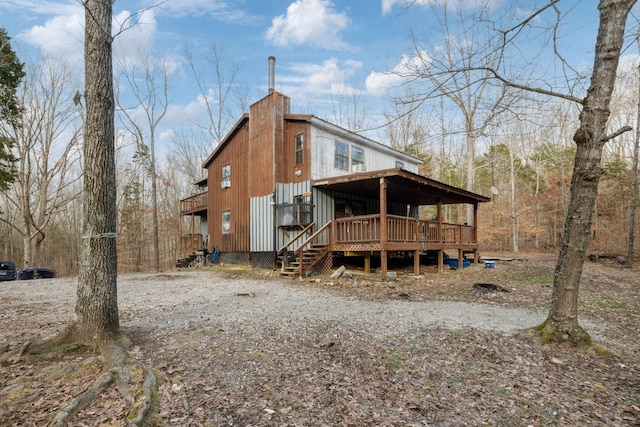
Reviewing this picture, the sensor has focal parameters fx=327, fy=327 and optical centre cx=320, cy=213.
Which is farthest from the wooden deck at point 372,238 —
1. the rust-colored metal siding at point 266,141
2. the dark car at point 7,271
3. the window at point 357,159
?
the dark car at point 7,271

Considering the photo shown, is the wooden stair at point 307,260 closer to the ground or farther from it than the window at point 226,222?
closer to the ground

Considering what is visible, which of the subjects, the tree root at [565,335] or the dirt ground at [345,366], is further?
the tree root at [565,335]

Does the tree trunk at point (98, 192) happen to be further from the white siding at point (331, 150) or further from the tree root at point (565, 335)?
the white siding at point (331, 150)

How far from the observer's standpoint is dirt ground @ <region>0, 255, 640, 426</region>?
9.33 feet

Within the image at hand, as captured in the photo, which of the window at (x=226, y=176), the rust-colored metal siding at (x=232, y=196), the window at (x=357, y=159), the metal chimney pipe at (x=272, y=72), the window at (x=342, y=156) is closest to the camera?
the window at (x=342, y=156)

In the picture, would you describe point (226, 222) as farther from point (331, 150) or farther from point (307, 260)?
point (331, 150)

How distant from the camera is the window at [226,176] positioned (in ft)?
54.7

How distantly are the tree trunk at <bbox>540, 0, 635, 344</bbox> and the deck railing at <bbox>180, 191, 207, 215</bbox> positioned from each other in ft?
58.7

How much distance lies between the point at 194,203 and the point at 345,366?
19209 mm

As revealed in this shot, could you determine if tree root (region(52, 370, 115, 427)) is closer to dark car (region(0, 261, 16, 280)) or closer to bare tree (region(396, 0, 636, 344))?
bare tree (region(396, 0, 636, 344))

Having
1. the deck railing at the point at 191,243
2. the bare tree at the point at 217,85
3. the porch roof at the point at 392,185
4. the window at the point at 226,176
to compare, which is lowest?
the deck railing at the point at 191,243

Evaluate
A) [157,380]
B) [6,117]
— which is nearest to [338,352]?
[157,380]

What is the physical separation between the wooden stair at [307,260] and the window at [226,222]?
219 inches

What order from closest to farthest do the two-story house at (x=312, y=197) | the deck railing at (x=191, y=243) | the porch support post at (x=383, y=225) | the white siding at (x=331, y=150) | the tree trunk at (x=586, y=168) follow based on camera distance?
the tree trunk at (x=586, y=168), the porch support post at (x=383, y=225), the two-story house at (x=312, y=197), the white siding at (x=331, y=150), the deck railing at (x=191, y=243)
